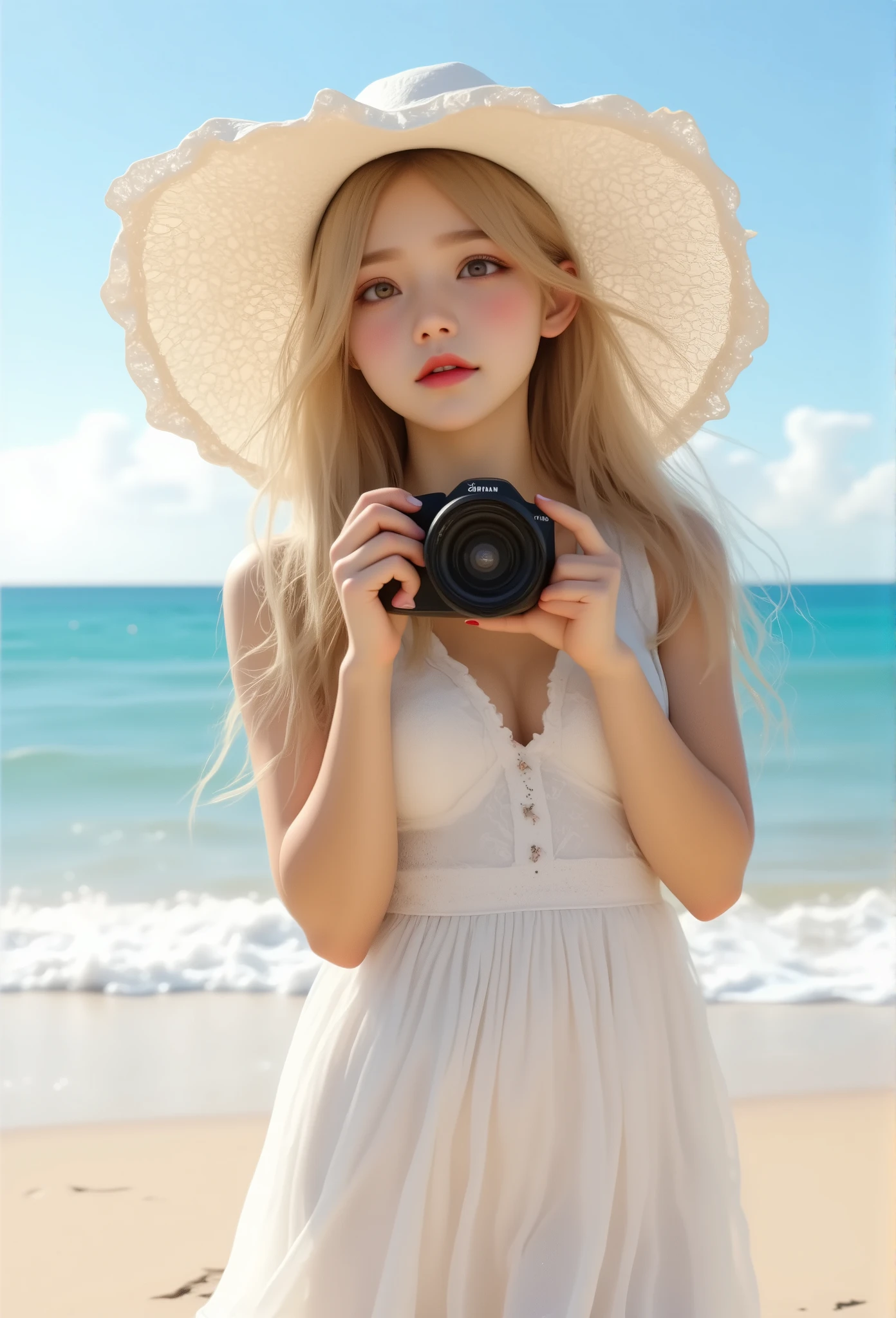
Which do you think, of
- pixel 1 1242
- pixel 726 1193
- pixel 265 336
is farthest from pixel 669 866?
pixel 1 1242

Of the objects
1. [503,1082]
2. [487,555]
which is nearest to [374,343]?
[487,555]

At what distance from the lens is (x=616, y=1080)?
4.92 ft

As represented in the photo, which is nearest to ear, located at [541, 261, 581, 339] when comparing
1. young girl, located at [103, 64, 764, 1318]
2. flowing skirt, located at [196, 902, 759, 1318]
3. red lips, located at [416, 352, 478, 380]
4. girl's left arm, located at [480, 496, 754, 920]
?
young girl, located at [103, 64, 764, 1318]

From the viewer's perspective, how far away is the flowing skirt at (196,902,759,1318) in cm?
143

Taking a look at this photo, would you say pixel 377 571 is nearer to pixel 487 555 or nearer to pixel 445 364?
pixel 487 555

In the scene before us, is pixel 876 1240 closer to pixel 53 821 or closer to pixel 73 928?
pixel 73 928

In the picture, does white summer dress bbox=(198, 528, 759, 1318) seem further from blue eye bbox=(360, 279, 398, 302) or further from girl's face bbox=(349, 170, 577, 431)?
blue eye bbox=(360, 279, 398, 302)

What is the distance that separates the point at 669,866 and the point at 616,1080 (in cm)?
29

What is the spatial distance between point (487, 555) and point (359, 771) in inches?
12.8

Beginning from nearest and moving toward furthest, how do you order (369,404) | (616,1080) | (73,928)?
(616,1080)
(369,404)
(73,928)

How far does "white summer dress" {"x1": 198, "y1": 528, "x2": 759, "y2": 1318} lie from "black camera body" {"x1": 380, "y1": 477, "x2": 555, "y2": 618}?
0.19 m

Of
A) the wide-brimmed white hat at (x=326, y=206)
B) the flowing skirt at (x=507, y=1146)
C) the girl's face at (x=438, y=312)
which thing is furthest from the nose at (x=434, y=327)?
the flowing skirt at (x=507, y=1146)

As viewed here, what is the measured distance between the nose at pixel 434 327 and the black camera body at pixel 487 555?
29 cm

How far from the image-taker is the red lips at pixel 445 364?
1.67m
